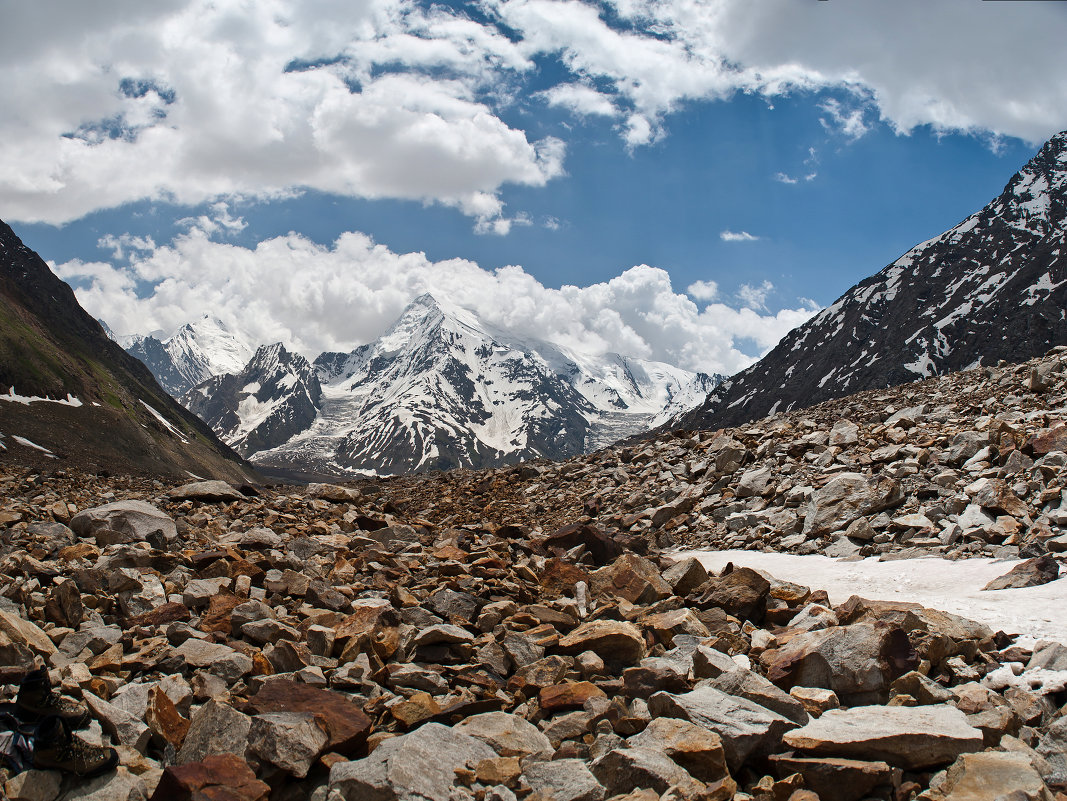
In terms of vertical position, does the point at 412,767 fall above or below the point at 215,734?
above

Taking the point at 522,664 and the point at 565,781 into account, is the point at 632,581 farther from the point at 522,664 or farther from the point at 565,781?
the point at 565,781

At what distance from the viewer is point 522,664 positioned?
8.73m

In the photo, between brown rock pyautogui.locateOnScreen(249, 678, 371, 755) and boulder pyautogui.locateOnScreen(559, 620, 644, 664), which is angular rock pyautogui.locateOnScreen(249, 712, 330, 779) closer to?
brown rock pyautogui.locateOnScreen(249, 678, 371, 755)

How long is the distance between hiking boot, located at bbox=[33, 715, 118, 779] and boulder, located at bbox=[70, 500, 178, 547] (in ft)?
24.1

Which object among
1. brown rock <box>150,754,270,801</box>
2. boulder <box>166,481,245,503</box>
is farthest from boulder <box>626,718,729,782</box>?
boulder <box>166,481,245,503</box>

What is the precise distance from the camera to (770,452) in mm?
24391

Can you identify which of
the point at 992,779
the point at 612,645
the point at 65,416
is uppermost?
the point at 992,779

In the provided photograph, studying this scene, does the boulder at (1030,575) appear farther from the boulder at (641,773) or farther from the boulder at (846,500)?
the boulder at (641,773)

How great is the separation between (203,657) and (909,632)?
8.82 m

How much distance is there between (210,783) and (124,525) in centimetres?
904

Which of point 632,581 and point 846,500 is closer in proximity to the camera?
point 632,581

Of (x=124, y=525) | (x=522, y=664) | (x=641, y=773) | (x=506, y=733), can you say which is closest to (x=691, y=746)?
(x=641, y=773)

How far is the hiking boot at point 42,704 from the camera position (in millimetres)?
6055

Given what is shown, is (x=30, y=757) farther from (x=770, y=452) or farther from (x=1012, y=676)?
(x=770, y=452)
